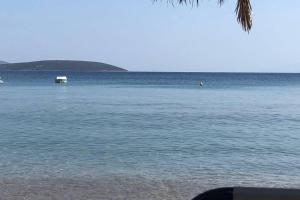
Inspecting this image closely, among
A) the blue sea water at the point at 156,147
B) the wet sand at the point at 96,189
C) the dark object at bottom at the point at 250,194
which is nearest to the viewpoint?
the dark object at bottom at the point at 250,194

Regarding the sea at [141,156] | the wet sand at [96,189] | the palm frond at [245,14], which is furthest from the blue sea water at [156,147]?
the palm frond at [245,14]

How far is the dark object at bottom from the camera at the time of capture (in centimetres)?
252

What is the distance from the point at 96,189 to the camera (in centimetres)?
1207

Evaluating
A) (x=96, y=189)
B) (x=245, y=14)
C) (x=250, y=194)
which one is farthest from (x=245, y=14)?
(x=96, y=189)

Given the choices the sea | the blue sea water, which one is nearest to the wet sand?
the sea

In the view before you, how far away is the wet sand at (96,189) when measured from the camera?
11391mm

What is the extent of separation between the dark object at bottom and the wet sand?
346 inches

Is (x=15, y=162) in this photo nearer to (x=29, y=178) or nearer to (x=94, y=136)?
(x=29, y=178)

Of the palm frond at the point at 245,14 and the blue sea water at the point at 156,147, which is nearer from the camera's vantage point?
the palm frond at the point at 245,14

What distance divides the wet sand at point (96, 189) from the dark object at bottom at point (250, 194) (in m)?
8.78

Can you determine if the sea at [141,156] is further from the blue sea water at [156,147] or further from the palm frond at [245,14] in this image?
the palm frond at [245,14]

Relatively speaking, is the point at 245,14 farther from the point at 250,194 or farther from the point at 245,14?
the point at 250,194

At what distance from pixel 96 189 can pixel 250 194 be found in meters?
9.75

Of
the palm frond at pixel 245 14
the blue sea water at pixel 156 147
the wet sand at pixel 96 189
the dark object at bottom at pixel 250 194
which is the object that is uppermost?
the palm frond at pixel 245 14
